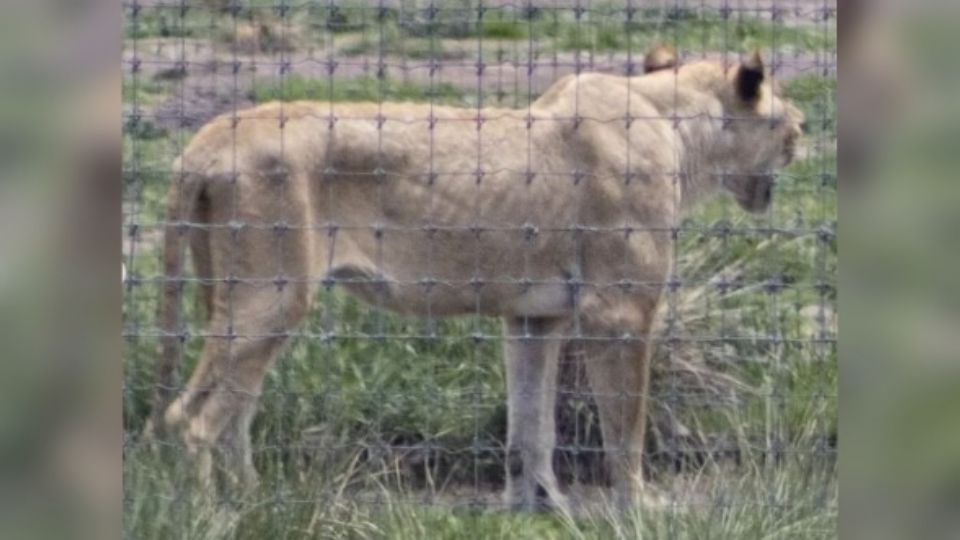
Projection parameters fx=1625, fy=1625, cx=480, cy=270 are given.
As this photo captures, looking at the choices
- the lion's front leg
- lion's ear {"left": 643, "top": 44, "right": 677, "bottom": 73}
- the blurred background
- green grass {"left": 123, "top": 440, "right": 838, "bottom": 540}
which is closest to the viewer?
the blurred background

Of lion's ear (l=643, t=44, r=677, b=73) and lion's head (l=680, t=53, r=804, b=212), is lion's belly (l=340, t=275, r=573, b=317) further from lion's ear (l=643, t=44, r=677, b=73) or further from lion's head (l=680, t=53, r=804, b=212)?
lion's ear (l=643, t=44, r=677, b=73)

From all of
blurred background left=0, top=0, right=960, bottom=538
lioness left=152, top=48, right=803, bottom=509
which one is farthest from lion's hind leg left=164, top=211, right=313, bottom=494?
blurred background left=0, top=0, right=960, bottom=538

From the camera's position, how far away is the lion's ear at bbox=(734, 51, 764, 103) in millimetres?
6383

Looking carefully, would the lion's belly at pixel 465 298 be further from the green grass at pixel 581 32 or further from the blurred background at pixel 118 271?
the blurred background at pixel 118 271

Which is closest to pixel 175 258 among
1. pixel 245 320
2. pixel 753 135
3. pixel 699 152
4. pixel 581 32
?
pixel 245 320

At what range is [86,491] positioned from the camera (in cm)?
178

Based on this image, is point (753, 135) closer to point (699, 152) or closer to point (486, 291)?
point (699, 152)

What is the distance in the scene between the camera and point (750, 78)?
6.48 m

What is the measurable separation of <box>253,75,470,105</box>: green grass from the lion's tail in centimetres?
187

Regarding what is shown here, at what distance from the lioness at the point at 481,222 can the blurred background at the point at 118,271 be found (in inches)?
132

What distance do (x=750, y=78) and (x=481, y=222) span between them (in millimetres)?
1310

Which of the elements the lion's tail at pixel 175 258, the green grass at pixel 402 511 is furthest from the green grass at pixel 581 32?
the green grass at pixel 402 511

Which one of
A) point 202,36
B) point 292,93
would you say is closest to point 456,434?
point 292,93

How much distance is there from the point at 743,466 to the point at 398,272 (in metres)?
1.73
